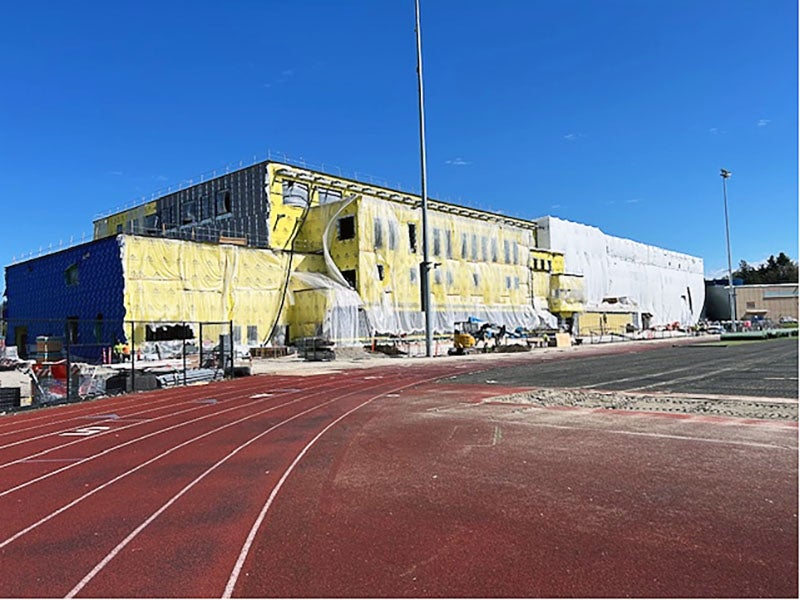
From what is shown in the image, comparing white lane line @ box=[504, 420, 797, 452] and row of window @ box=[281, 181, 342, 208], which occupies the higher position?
row of window @ box=[281, 181, 342, 208]

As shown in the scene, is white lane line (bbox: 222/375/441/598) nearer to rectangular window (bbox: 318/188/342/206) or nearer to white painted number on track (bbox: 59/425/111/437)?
white painted number on track (bbox: 59/425/111/437)

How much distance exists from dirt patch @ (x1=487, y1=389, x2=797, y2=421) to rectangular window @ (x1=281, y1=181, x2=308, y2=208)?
40871 mm

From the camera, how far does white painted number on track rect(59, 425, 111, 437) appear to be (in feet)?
38.0

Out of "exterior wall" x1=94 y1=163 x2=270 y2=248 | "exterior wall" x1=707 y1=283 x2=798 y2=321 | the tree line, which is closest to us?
"exterior wall" x1=94 y1=163 x2=270 y2=248

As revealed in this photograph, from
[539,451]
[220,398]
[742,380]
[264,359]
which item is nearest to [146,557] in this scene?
[539,451]

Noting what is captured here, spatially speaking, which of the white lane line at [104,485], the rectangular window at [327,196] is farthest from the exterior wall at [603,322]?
the white lane line at [104,485]

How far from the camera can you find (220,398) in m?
17.2

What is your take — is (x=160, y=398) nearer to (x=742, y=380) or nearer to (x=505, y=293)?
(x=742, y=380)

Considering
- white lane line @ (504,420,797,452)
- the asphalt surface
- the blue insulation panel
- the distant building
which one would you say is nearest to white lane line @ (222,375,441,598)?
white lane line @ (504,420,797,452)

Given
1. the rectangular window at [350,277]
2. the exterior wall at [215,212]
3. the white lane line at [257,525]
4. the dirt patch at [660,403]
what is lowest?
the dirt patch at [660,403]

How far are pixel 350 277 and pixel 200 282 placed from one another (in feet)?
43.3

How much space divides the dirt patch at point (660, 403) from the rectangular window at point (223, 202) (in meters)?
45.1

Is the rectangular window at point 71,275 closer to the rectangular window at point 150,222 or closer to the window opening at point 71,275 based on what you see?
the window opening at point 71,275

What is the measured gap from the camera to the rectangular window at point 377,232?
5103 cm
